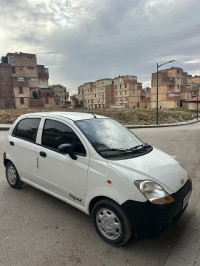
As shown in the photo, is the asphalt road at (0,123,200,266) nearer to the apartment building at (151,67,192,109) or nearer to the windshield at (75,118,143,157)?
the windshield at (75,118,143,157)

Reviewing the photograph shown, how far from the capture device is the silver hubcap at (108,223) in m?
2.51

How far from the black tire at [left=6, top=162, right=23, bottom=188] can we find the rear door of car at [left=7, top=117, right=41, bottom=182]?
0.21m

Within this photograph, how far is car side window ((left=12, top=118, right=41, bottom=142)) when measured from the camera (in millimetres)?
3614

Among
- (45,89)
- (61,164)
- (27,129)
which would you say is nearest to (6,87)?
(45,89)

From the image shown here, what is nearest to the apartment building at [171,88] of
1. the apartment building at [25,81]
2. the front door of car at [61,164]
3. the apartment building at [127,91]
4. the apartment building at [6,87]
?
the apartment building at [127,91]

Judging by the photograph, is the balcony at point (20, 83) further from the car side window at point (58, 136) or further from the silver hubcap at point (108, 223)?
the silver hubcap at point (108, 223)

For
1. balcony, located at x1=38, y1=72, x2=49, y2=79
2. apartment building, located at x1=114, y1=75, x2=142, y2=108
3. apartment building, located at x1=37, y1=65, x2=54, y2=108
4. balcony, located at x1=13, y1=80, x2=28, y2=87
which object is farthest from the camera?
apartment building, located at x1=114, y1=75, x2=142, y2=108

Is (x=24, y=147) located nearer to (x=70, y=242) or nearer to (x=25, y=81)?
(x=70, y=242)

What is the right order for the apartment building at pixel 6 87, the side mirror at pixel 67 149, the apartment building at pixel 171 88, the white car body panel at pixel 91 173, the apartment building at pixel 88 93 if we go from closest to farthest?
the white car body panel at pixel 91 173, the side mirror at pixel 67 149, the apartment building at pixel 6 87, the apartment building at pixel 171 88, the apartment building at pixel 88 93

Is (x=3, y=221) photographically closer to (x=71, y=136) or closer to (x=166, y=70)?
(x=71, y=136)

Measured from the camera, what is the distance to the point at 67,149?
2723 mm

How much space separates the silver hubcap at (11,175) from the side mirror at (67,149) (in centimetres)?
205

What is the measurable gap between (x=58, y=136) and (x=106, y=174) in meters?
1.16

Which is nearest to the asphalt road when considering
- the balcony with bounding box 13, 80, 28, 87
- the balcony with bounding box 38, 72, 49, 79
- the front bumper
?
the front bumper
